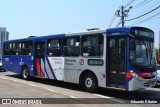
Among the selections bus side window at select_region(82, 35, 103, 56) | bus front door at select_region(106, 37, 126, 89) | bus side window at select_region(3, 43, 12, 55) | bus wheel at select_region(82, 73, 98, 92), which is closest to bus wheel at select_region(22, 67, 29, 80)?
bus side window at select_region(3, 43, 12, 55)

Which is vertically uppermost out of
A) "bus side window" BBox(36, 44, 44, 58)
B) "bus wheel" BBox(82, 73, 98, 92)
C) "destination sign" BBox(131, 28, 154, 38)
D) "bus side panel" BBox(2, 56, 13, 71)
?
"destination sign" BBox(131, 28, 154, 38)

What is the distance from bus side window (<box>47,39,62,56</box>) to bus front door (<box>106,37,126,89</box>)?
385cm

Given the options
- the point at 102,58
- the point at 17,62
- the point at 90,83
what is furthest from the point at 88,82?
the point at 17,62

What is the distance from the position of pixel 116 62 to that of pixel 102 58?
796 millimetres

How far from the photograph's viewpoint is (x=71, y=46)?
15250mm

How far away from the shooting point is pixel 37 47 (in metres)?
18.6

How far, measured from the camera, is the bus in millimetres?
12320

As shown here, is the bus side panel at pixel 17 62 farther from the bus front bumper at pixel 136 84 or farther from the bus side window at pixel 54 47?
the bus front bumper at pixel 136 84

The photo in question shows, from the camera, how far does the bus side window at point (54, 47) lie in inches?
638

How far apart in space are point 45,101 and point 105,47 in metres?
3.89

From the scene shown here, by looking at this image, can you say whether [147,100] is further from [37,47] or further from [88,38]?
[37,47]

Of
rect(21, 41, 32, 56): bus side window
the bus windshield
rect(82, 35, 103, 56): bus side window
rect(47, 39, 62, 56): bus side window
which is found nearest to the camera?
the bus windshield

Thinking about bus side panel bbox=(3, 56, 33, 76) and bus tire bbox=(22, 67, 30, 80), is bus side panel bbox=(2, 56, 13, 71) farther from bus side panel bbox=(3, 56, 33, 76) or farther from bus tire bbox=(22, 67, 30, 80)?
bus tire bbox=(22, 67, 30, 80)

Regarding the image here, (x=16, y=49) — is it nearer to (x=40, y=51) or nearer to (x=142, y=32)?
(x=40, y=51)
